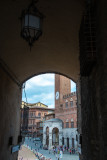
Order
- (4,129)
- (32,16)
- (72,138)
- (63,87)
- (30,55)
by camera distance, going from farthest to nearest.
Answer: (63,87) → (72,138) → (30,55) → (4,129) → (32,16)

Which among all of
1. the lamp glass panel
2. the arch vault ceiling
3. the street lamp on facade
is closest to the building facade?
the arch vault ceiling

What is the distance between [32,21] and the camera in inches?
138

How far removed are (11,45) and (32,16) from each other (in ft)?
9.02

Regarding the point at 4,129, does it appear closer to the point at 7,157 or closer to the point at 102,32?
the point at 7,157

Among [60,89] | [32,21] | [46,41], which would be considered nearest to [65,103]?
[60,89]

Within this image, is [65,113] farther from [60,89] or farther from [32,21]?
[32,21]

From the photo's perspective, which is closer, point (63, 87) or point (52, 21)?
point (52, 21)

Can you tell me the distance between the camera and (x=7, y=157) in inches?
275

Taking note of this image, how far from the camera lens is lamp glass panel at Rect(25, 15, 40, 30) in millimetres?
3442

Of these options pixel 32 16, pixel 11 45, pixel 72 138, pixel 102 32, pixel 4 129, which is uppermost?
pixel 11 45

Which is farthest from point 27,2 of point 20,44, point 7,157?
point 7,157

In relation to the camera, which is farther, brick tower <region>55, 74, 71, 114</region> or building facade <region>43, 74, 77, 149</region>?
brick tower <region>55, 74, 71, 114</region>

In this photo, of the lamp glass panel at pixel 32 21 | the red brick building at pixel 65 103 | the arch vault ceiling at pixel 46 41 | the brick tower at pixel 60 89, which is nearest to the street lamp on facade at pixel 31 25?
the lamp glass panel at pixel 32 21

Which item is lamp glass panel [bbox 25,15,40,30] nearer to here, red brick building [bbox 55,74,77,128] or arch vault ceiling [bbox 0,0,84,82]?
arch vault ceiling [bbox 0,0,84,82]
